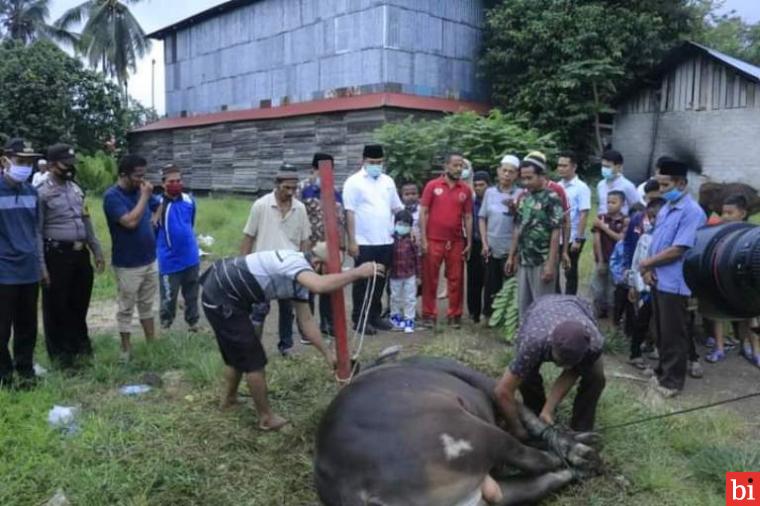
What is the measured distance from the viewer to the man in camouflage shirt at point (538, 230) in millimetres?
6184

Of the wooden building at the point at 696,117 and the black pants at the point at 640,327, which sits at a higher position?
the wooden building at the point at 696,117

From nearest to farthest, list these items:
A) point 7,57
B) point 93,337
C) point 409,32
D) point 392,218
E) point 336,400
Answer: point 336,400 → point 93,337 → point 392,218 → point 409,32 → point 7,57

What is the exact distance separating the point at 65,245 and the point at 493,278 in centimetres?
425

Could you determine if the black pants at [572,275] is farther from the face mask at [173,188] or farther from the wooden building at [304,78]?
the wooden building at [304,78]

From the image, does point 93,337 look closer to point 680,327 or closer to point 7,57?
point 680,327

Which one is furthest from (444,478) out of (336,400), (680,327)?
(680,327)

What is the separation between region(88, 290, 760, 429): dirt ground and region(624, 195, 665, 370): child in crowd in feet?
0.70

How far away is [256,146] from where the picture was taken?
20.7 meters

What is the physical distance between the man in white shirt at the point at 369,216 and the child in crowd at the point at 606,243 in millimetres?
2333

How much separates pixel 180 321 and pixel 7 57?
18372 millimetres

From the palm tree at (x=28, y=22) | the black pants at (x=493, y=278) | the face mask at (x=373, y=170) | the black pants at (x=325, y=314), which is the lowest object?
the black pants at (x=325, y=314)

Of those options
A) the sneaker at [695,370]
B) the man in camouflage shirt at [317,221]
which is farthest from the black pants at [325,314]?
the sneaker at [695,370]

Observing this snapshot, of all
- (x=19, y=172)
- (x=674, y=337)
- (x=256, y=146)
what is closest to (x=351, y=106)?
(x=256, y=146)

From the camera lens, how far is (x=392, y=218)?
7324 mm
